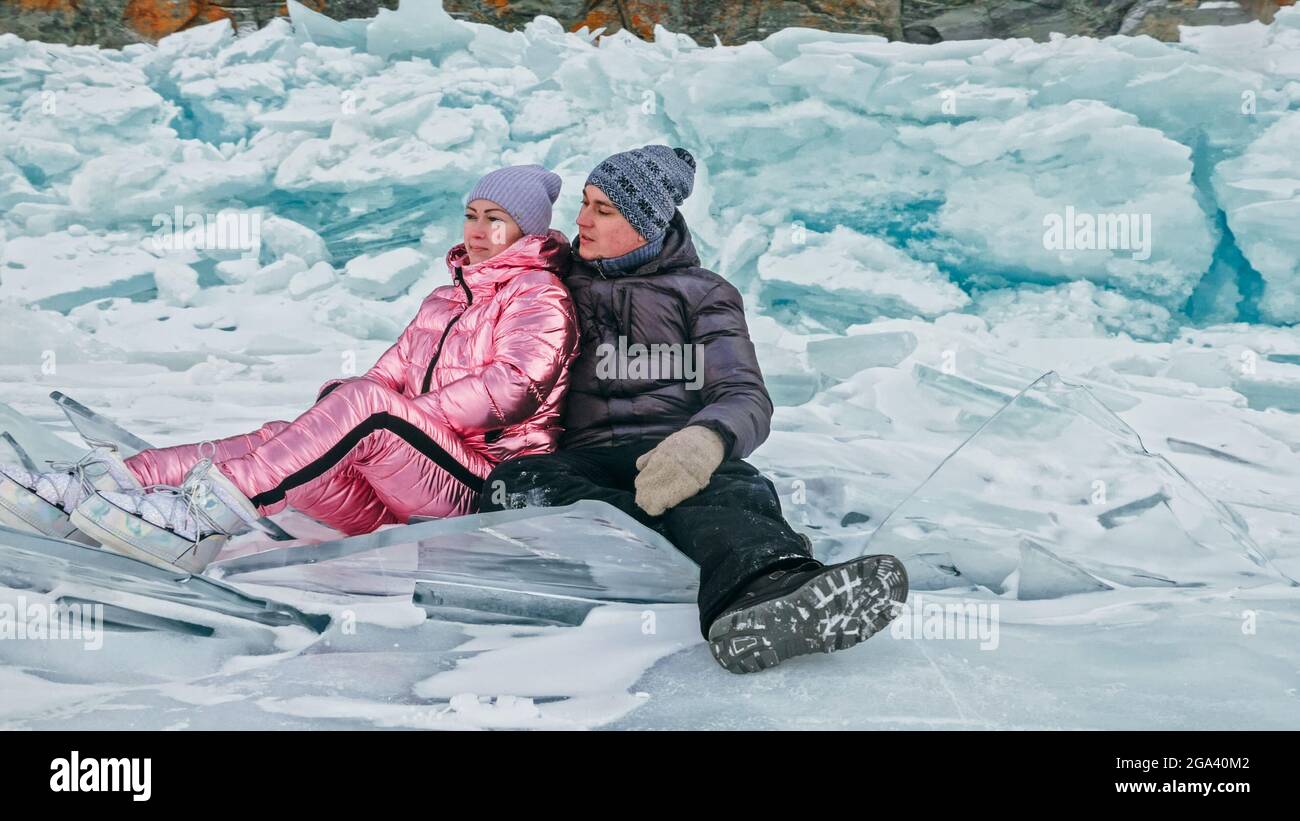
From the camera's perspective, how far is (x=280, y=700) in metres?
1.49

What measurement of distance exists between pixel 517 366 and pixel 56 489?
2.59 feet

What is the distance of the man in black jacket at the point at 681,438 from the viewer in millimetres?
1526

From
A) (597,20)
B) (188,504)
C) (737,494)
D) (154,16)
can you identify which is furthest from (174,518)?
(154,16)

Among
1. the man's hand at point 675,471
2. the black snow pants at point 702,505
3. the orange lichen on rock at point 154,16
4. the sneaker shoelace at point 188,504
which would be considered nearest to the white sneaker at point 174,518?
the sneaker shoelace at point 188,504

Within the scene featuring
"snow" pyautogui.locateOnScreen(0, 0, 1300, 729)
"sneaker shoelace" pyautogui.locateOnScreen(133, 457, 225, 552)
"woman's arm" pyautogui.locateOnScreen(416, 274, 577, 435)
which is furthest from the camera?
"snow" pyautogui.locateOnScreen(0, 0, 1300, 729)

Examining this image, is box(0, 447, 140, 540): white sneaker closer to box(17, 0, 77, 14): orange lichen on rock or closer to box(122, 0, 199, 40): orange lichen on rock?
box(122, 0, 199, 40): orange lichen on rock

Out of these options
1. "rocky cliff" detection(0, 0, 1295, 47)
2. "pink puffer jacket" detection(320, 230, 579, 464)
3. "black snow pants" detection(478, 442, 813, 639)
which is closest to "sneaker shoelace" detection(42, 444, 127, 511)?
"pink puffer jacket" detection(320, 230, 579, 464)

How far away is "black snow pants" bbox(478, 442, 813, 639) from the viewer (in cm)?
161

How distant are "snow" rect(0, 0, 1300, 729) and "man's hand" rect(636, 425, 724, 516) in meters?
0.52

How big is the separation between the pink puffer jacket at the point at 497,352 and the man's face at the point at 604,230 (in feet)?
0.30

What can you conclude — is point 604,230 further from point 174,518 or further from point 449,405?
point 174,518

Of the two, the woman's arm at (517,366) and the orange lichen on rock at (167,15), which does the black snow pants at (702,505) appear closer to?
the woman's arm at (517,366)

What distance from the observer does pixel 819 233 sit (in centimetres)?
318
